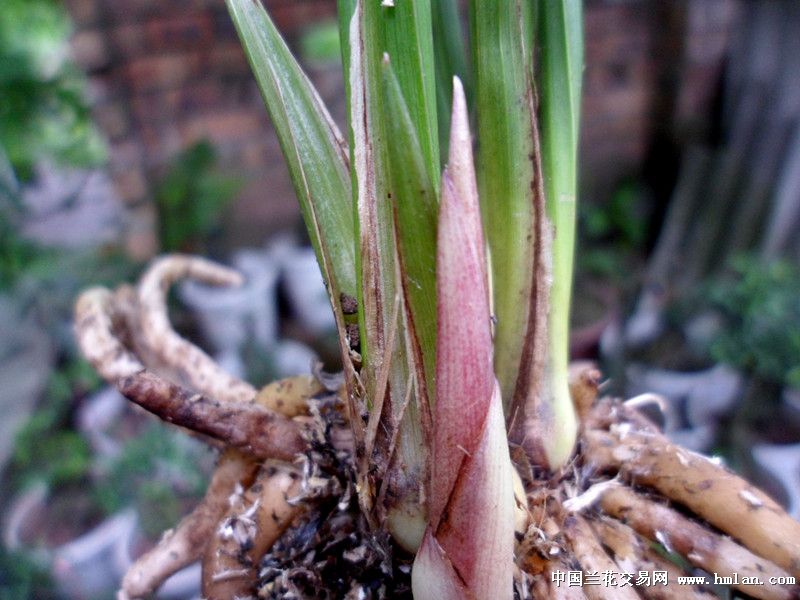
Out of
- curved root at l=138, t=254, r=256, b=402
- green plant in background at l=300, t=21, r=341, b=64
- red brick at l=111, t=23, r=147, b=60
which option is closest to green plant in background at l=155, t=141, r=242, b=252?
red brick at l=111, t=23, r=147, b=60

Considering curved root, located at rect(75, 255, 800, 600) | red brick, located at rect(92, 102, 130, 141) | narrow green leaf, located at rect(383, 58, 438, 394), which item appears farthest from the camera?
red brick, located at rect(92, 102, 130, 141)

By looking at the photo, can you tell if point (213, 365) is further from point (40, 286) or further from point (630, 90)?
point (630, 90)

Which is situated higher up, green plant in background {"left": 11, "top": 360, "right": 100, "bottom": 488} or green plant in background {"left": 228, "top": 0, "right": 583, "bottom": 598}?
green plant in background {"left": 228, "top": 0, "right": 583, "bottom": 598}

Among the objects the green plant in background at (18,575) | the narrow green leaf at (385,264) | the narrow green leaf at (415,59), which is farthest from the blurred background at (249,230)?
the narrow green leaf at (415,59)

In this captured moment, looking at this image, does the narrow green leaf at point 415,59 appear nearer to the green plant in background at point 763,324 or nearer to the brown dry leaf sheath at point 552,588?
the brown dry leaf sheath at point 552,588

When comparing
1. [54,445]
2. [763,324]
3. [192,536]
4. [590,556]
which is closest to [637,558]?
[590,556]

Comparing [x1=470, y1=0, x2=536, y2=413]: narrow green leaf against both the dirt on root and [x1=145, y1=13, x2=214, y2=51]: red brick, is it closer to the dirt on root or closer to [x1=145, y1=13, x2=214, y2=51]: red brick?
the dirt on root

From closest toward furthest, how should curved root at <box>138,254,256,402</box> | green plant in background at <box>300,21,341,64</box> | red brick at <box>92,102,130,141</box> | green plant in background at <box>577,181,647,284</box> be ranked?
curved root at <box>138,254,256,402</box> → green plant in background at <box>300,21,341,64</box> → red brick at <box>92,102,130,141</box> → green plant in background at <box>577,181,647,284</box>
